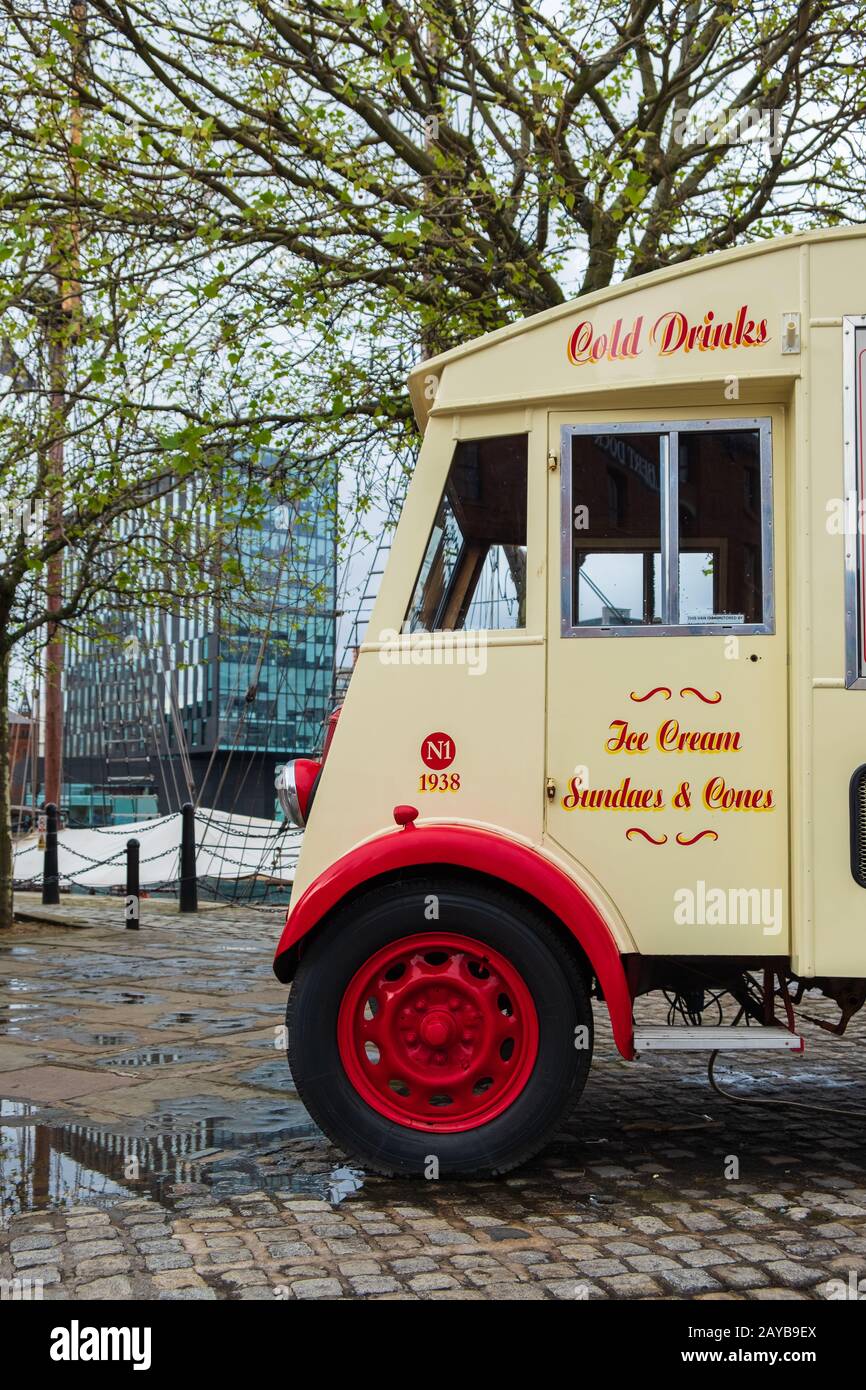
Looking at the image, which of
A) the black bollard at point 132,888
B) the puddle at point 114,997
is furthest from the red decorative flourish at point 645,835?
the black bollard at point 132,888

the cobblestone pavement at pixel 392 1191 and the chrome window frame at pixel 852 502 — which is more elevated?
the chrome window frame at pixel 852 502

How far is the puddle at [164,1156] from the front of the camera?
4.48 meters

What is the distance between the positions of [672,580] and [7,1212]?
120 inches

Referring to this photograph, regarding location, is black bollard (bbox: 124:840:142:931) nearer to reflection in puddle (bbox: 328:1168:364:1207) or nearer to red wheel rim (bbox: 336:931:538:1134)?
reflection in puddle (bbox: 328:1168:364:1207)

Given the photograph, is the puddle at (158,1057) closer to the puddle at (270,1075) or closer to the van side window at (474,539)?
the puddle at (270,1075)

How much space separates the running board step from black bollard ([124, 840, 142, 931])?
9778 mm

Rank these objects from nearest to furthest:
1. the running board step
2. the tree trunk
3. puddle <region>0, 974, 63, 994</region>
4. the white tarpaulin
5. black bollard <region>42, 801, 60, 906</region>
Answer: the running board step, puddle <region>0, 974, 63, 994</region>, the tree trunk, black bollard <region>42, 801, 60, 906</region>, the white tarpaulin

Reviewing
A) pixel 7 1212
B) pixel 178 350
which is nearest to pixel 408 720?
pixel 7 1212

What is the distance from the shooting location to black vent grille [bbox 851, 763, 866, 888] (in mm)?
4492

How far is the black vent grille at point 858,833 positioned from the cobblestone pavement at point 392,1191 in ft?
3.55
